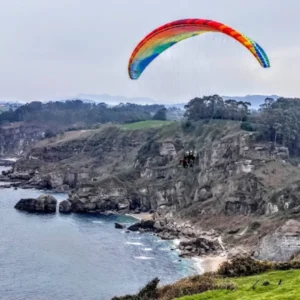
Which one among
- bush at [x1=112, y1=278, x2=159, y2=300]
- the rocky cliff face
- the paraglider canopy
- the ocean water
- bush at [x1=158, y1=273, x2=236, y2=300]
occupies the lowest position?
the ocean water

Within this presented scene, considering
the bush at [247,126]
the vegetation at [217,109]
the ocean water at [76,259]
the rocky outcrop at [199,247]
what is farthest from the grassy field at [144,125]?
the rocky outcrop at [199,247]

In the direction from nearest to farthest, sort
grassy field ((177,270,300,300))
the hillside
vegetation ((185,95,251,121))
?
grassy field ((177,270,300,300)), the hillside, vegetation ((185,95,251,121))

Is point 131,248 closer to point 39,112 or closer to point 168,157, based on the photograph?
point 168,157

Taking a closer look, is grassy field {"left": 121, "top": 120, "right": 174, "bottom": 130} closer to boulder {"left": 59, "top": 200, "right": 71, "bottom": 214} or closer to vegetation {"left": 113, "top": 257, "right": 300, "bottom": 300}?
boulder {"left": 59, "top": 200, "right": 71, "bottom": 214}

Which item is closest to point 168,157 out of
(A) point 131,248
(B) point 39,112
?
(A) point 131,248

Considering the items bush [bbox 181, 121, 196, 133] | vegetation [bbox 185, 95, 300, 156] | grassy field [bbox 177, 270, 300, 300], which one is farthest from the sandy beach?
bush [bbox 181, 121, 196, 133]

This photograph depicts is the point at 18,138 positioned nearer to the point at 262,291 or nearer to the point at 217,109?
the point at 217,109
